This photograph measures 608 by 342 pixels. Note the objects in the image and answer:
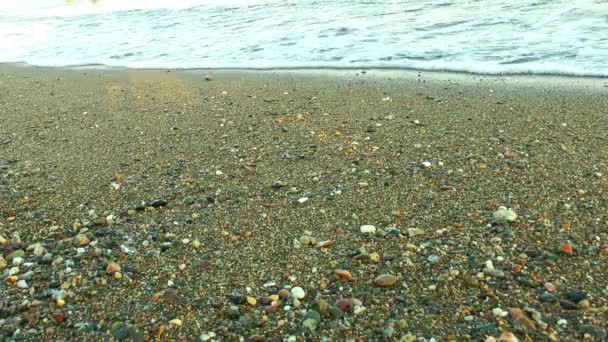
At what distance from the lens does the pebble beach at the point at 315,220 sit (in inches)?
76.9

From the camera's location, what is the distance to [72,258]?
2.41 meters

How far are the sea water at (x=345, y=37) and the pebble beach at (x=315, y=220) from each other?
1.33m

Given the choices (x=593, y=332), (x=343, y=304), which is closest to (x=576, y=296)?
(x=593, y=332)

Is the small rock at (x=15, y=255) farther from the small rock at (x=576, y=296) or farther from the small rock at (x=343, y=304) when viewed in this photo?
the small rock at (x=576, y=296)

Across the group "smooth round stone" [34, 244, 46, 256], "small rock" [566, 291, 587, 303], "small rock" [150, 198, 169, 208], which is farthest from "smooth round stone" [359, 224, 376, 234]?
"smooth round stone" [34, 244, 46, 256]

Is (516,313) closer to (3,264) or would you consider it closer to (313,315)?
(313,315)

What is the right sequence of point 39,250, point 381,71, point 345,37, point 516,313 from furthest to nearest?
point 345,37
point 381,71
point 39,250
point 516,313

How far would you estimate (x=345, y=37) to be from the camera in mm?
7719

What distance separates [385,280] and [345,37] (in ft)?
20.3

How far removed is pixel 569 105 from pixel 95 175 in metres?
4.12

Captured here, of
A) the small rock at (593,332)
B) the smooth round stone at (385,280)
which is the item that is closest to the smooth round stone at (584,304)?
the small rock at (593,332)

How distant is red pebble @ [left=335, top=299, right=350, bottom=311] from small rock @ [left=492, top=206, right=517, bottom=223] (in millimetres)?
1018

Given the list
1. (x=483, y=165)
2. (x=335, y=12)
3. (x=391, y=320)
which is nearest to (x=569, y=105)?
(x=483, y=165)

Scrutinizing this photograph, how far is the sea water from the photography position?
20.3 feet
